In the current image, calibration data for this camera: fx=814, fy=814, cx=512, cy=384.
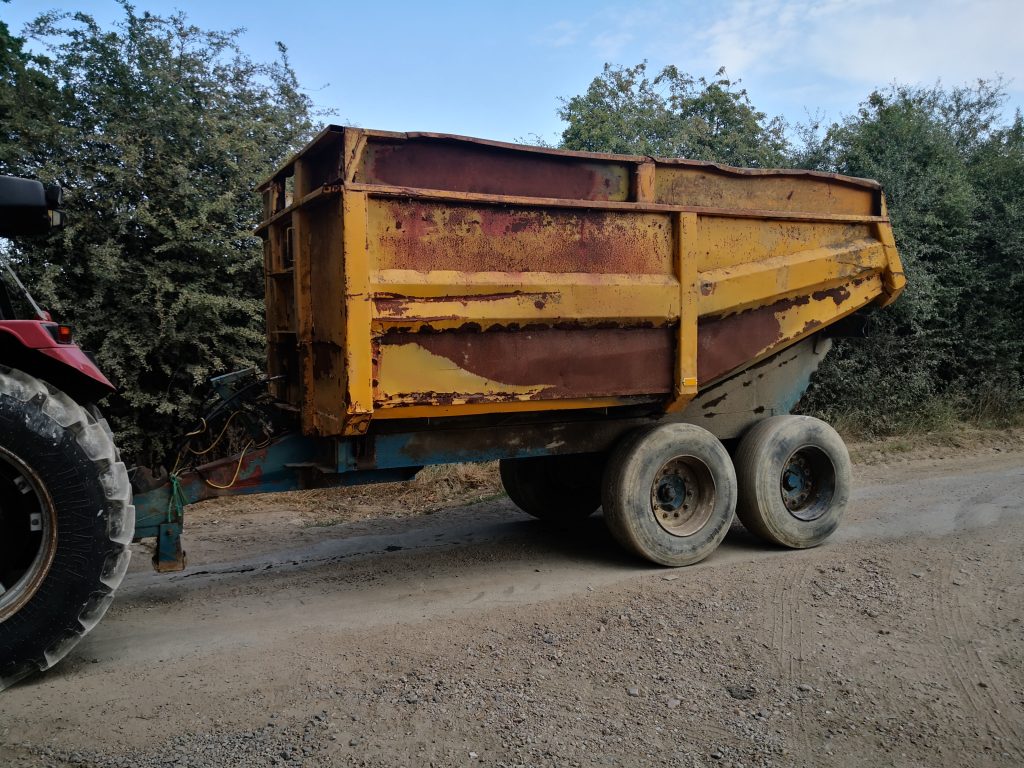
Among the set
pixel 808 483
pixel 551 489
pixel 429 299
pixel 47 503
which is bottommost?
pixel 551 489

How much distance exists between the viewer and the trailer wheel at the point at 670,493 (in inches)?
204

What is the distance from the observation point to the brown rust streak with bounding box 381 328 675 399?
4562 mm

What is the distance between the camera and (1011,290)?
11414 millimetres

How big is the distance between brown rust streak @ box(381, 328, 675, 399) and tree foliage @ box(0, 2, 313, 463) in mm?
4090

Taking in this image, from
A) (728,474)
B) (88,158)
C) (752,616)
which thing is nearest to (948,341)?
(728,474)

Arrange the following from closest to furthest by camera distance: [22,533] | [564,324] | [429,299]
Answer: [22,533], [429,299], [564,324]

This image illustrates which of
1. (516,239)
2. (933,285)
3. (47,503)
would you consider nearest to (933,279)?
(933,285)

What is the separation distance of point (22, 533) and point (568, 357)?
9.62 feet

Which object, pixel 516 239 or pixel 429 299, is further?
pixel 516 239

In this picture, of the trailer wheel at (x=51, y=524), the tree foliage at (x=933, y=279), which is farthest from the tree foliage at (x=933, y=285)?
the trailer wheel at (x=51, y=524)

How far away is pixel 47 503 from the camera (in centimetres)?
354

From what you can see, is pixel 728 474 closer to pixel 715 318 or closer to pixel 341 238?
pixel 715 318

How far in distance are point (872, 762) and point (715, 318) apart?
9.93 ft

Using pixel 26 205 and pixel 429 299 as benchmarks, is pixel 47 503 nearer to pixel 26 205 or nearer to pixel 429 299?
pixel 26 205
